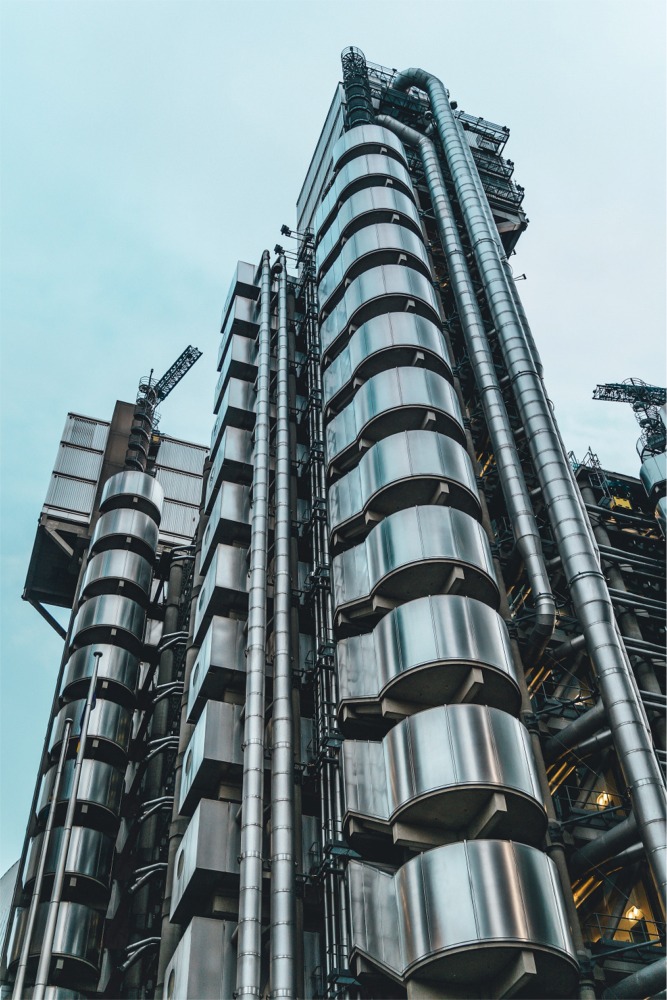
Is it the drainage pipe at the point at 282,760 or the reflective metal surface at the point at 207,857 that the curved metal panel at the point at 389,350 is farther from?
the reflective metal surface at the point at 207,857

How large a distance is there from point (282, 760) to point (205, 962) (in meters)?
6.82

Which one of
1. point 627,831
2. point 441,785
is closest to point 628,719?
point 627,831

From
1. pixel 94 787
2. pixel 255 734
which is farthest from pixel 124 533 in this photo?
pixel 255 734

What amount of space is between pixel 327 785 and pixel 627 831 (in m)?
10.1

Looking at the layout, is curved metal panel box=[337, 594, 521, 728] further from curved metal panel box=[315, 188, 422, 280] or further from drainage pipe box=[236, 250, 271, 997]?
curved metal panel box=[315, 188, 422, 280]

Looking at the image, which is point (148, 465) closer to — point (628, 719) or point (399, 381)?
point (399, 381)

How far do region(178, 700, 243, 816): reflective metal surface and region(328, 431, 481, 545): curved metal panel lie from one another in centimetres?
841

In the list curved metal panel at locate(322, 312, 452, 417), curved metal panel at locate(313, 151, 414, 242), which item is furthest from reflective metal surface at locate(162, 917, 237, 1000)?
curved metal panel at locate(313, 151, 414, 242)

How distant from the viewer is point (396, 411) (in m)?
42.1

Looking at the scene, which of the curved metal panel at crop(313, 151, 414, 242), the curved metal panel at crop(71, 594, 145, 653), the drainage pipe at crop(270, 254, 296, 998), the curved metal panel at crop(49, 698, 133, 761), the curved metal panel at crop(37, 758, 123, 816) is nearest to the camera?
the drainage pipe at crop(270, 254, 296, 998)

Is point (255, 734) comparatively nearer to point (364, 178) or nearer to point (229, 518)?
point (229, 518)

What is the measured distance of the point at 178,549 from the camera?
216 feet

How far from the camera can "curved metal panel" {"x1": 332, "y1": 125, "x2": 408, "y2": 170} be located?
57375mm

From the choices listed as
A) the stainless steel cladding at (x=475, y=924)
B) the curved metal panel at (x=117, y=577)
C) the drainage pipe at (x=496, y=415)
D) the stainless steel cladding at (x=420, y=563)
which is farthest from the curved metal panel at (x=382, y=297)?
the stainless steel cladding at (x=475, y=924)
